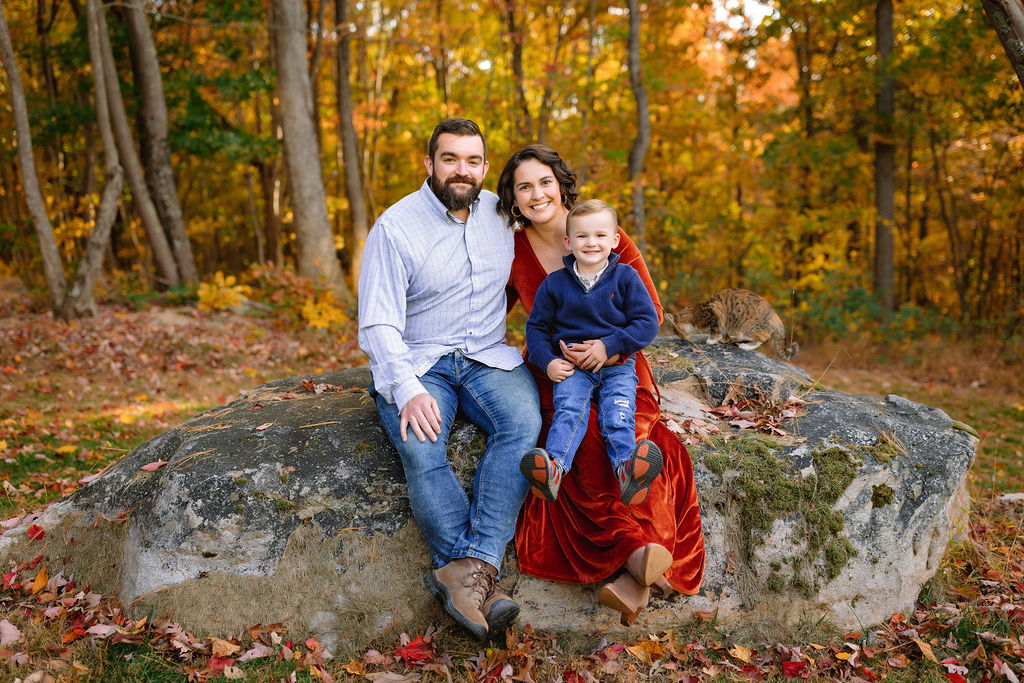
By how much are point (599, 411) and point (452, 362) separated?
0.80 meters

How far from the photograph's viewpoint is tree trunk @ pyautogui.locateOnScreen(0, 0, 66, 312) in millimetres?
7480

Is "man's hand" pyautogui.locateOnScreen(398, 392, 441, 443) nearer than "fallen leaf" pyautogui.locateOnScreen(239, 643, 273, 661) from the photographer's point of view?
No

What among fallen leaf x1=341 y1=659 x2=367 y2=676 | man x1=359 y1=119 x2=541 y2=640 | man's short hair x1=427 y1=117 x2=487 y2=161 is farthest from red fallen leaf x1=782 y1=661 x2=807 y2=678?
man's short hair x1=427 y1=117 x2=487 y2=161

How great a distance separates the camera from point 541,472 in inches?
110

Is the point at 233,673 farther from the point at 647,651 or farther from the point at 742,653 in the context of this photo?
the point at 742,653

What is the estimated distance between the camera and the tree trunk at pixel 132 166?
397 inches

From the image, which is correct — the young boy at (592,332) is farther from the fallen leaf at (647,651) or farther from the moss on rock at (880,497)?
the moss on rock at (880,497)

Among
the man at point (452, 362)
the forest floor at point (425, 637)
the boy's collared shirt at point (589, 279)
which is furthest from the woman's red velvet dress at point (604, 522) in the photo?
the boy's collared shirt at point (589, 279)

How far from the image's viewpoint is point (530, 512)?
3.18m

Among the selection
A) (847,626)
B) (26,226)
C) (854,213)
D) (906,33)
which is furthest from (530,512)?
(26,226)

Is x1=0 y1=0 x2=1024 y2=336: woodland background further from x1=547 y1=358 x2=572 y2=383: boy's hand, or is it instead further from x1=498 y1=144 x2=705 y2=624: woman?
x1=547 y1=358 x2=572 y2=383: boy's hand

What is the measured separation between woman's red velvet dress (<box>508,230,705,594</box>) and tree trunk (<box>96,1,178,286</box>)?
951cm

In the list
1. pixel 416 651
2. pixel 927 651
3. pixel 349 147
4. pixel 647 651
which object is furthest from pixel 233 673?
A: pixel 349 147

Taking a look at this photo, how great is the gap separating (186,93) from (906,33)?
43.3 feet
